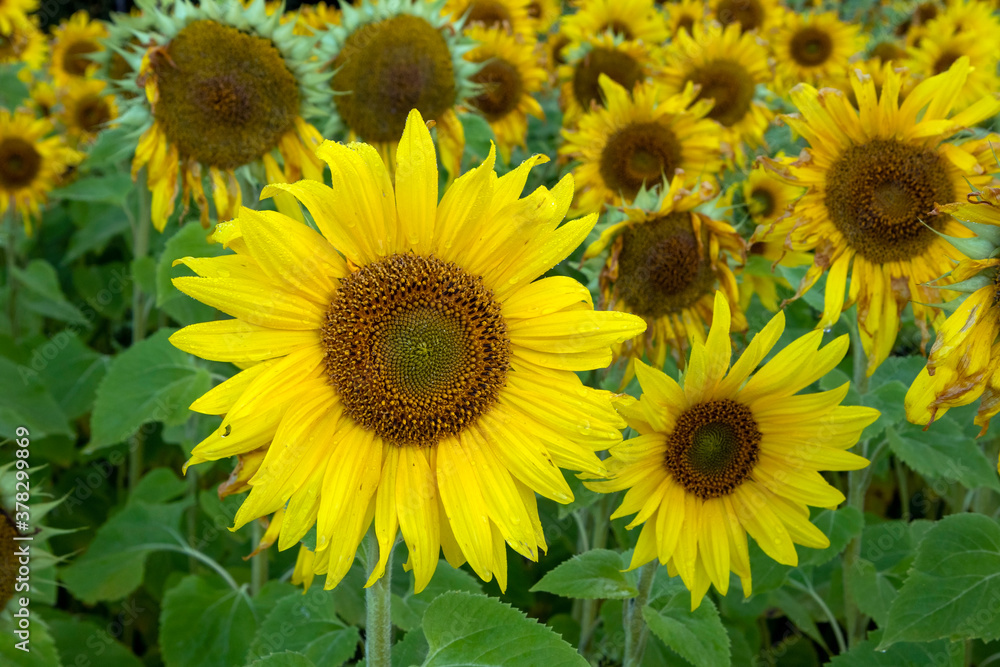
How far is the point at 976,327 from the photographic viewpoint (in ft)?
5.27

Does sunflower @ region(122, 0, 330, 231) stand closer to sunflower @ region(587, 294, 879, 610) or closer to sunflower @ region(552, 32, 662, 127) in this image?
sunflower @ region(587, 294, 879, 610)

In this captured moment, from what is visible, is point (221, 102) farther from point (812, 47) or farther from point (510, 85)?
point (812, 47)

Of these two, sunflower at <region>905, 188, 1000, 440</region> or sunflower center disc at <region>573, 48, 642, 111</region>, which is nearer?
sunflower at <region>905, 188, 1000, 440</region>

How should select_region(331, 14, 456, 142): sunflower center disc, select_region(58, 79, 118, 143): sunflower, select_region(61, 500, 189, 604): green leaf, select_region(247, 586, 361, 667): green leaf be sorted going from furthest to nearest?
select_region(58, 79, 118, 143): sunflower → select_region(331, 14, 456, 142): sunflower center disc → select_region(61, 500, 189, 604): green leaf → select_region(247, 586, 361, 667): green leaf

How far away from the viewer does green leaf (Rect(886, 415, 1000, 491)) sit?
7.89ft

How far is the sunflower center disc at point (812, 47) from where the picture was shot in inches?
219

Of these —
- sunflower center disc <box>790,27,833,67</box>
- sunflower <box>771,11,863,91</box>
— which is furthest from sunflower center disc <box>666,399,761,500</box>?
sunflower center disc <box>790,27,833,67</box>

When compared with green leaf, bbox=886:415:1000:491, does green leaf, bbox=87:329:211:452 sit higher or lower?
lower

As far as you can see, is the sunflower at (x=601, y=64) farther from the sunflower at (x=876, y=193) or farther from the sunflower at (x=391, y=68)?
the sunflower at (x=876, y=193)

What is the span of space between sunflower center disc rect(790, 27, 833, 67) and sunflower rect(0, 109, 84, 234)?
485 cm

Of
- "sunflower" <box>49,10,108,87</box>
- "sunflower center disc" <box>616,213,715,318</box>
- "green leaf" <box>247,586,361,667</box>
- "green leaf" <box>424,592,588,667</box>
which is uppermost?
"sunflower" <box>49,10,108,87</box>

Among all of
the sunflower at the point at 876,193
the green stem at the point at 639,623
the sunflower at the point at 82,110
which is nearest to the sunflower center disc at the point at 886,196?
the sunflower at the point at 876,193

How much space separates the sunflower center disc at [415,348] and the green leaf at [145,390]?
1.16 meters

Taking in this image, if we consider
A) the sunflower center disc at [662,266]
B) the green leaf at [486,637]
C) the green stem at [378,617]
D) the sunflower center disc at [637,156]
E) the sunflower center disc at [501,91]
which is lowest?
the green stem at [378,617]
